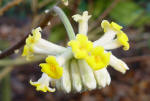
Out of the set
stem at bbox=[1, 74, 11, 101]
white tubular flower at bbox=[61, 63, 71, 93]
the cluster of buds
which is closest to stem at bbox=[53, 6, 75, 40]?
the cluster of buds

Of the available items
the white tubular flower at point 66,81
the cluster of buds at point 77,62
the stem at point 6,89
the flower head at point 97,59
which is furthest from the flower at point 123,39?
the stem at point 6,89

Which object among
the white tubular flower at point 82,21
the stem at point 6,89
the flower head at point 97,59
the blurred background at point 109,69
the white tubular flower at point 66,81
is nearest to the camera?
the flower head at point 97,59

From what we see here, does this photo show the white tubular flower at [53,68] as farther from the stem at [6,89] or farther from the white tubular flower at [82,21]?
the stem at [6,89]

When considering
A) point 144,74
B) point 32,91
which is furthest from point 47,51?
point 144,74

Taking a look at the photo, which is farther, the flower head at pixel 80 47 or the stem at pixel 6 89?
the stem at pixel 6 89

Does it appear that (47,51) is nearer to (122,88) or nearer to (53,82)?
(53,82)

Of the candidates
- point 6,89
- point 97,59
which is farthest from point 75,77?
point 6,89
